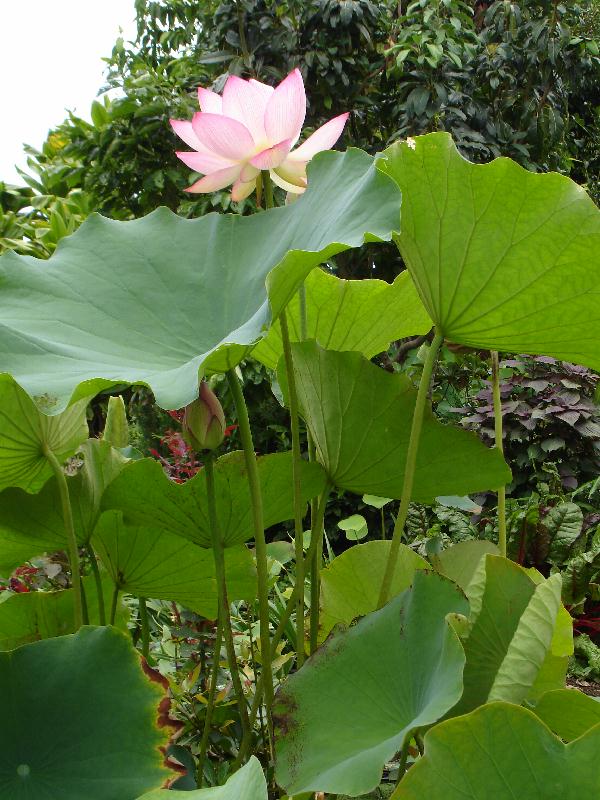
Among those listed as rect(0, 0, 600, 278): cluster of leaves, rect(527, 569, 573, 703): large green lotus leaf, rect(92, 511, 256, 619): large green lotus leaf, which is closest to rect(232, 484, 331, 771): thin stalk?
rect(92, 511, 256, 619): large green lotus leaf

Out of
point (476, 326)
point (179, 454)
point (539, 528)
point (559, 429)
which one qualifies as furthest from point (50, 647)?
point (559, 429)

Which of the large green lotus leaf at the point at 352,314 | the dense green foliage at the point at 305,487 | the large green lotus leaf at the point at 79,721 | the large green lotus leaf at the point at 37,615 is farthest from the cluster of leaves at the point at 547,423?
the large green lotus leaf at the point at 79,721

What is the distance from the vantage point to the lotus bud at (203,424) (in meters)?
0.68

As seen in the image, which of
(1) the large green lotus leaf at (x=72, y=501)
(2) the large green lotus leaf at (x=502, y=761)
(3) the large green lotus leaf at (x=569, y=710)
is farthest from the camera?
(1) the large green lotus leaf at (x=72, y=501)

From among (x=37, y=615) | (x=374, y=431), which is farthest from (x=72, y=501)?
(x=374, y=431)

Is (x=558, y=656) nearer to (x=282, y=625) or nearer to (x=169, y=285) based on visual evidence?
(x=282, y=625)

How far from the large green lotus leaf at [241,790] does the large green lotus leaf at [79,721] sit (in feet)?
0.11

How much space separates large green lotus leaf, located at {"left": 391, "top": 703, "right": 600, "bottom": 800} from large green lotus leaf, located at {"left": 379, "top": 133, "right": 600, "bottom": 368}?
13.8 inches

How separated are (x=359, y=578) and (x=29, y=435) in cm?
36

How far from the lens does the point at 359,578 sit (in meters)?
0.83

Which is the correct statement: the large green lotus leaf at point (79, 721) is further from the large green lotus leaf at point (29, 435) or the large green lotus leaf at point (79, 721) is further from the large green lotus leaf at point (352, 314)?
the large green lotus leaf at point (352, 314)

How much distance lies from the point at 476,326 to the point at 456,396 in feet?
11.3

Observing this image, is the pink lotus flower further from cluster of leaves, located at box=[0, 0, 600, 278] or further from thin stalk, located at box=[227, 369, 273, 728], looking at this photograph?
cluster of leaves, located at box=[0, 0, 600, 278]

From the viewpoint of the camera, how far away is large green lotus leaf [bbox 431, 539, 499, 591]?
0.82 meters
